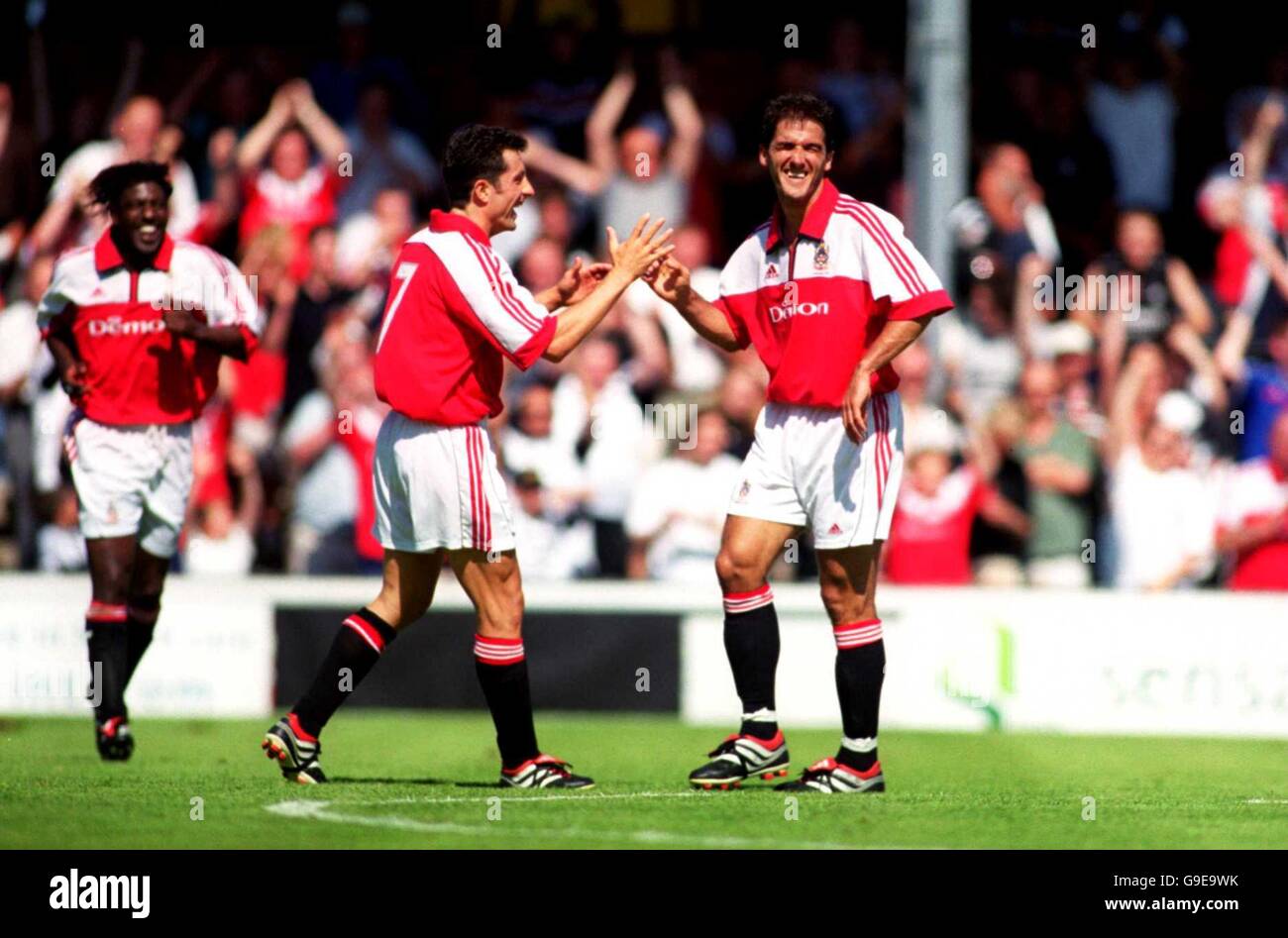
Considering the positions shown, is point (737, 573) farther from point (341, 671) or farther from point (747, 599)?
point (341, 671)

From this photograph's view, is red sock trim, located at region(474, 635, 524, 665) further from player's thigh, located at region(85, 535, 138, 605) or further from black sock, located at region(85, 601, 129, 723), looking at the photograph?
player's thigh, located at region(85, 535, 138, 605)

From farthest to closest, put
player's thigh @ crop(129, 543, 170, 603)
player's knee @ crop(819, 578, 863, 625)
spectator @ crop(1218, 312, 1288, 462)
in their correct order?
spectator @ crop(1218, 312, 1288, 462)
player's thigh @ crop(129, 543, 170, 603)
player's knee @ crop(819, 578, 863, 625)

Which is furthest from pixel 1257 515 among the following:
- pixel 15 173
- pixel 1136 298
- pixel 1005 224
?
pixel 15 173

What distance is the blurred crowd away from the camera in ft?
45.9

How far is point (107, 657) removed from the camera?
403 inches

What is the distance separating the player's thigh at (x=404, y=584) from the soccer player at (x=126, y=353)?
1.95 meters

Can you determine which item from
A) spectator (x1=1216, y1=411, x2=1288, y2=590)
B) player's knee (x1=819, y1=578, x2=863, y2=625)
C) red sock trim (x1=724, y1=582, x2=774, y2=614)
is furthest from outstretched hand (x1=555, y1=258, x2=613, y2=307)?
spectator (x1=1216, y1=411, x2=1288, y2=590)

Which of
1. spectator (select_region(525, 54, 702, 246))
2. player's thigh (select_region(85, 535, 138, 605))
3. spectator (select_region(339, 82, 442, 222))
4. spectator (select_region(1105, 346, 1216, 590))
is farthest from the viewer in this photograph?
spectator (select_region(339, 82, 442, 222))

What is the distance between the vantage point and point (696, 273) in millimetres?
15094

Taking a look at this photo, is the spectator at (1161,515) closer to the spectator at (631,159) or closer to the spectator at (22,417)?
the spectator at (631,159)

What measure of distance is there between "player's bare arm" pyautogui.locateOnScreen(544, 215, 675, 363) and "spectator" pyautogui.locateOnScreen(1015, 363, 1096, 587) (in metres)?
5.84

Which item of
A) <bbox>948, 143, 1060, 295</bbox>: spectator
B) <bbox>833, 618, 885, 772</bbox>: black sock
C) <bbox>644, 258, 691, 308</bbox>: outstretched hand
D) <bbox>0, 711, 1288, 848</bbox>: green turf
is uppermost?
<bbox>948, 143, 1060, 295</bbox>: spectator

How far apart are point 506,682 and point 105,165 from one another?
797 cm
